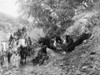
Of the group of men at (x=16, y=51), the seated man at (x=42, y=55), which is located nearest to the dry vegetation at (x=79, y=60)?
the seated man at (x=42, y=55)

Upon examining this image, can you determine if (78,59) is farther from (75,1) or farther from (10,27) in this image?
(10,27)

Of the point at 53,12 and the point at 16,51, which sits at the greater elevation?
the point at 53,12

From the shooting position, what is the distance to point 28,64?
6875mm

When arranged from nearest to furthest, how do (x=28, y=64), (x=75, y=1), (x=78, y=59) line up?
(x=78, y=59)
(x=28, y=64)
(x=75, y=1)

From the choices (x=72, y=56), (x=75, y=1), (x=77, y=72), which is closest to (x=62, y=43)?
(x=72, y=56)

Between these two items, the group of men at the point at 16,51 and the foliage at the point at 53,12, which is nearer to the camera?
the group of men at the point at 16,51

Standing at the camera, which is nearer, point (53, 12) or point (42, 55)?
point (42, 55)

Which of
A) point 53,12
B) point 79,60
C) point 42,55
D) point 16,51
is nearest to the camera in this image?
point 79,60

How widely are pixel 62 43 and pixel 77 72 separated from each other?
268cm

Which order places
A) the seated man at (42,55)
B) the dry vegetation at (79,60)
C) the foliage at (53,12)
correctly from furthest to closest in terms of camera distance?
the foliage at (53,12) → the seated man at (42,55) → the dry vegetation at (79,60)

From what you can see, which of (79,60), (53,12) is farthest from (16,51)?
(79,60)

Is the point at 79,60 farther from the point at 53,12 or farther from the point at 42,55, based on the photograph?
the point at 53,12

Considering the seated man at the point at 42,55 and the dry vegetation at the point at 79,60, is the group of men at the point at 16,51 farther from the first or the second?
the seated man at the point at 42,55

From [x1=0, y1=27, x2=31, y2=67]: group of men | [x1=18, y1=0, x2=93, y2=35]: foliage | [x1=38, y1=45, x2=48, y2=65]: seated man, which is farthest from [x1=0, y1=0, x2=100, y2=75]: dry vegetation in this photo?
[x1=18, y1=0, x2=93, y2=35]: foliage
